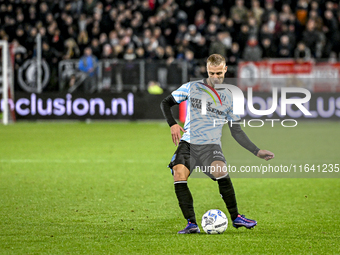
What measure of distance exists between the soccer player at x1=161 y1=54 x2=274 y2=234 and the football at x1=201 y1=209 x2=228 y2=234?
0.09 m

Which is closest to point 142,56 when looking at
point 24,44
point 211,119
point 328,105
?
point 24,44

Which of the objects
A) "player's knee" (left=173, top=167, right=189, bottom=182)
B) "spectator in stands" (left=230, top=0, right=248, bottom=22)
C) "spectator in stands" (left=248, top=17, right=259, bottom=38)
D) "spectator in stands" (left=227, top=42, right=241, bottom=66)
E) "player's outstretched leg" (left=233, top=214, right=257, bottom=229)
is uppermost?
"spectator in stands" (left=230, top=0, right=248, bottom=22)

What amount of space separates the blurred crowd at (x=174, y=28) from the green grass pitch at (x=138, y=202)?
6.10 m

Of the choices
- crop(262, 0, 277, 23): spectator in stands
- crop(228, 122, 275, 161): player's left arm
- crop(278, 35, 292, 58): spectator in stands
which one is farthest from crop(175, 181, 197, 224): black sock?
crop(262, 0, 277, 23): spectator in stands

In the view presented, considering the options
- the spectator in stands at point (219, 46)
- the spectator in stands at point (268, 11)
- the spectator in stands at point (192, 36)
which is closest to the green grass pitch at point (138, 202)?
the spectator in stands at point (219, 46)

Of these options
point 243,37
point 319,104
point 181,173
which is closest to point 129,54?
point 243,37

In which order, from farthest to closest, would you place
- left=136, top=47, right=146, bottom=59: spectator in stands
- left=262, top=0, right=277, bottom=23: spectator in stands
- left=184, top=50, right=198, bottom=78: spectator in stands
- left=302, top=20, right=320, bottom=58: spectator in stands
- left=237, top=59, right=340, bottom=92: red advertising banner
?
left=262, top=0, right=277, bottom=23: spectator in stands < left=302, top=20, right=320, bottom=58: spectator in stands < left=136, top=47, right=146, bottom=59: spectator in stands < left=184, top=50, right=198, bottom=78: spectator in stands < left=237, top=59, right=340, bottom=92: red advertising banner

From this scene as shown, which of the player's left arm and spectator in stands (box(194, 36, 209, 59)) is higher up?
spectator in stands (box(194, 36, 209, 59))

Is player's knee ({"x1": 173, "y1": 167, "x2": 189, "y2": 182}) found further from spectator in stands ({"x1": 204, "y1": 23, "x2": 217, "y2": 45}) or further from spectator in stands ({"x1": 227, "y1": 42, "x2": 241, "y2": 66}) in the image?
spectator in stands ({"x1": 204, "y1": 23, "x2": 217, "y2": 45})

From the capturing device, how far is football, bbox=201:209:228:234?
4.75 meters

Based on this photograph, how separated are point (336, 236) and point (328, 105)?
42.0 ft

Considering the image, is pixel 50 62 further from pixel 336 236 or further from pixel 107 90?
pixel 336 236

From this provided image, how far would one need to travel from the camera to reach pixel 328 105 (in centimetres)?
1698

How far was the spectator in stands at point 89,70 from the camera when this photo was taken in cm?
1714
